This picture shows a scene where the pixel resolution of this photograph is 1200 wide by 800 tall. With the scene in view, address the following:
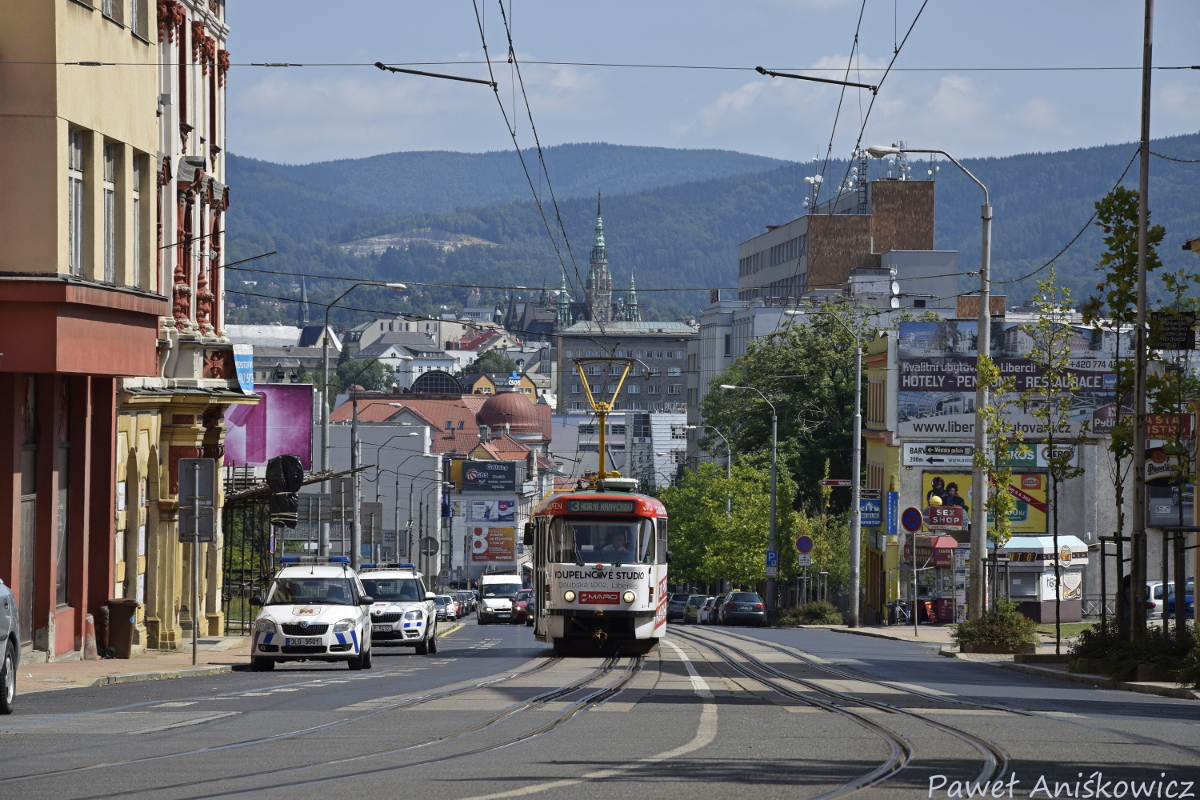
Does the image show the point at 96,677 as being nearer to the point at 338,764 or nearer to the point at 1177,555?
the point at 338,764

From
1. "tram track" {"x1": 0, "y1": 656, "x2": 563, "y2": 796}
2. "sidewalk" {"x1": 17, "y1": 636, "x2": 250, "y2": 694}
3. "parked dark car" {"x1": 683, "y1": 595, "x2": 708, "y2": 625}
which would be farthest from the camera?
"parked dark car" {"x1": 683, "y1": 595, "x2": 708, "y2": 625}

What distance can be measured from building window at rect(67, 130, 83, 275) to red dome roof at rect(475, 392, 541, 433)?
156 m

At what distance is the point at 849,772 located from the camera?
422 inches

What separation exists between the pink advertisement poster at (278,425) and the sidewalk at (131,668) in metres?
22.6

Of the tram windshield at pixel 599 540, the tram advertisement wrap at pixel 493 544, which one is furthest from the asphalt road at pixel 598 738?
the tram advertisement wrap at pixel 493 544

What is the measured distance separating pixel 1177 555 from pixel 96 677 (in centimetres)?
1374

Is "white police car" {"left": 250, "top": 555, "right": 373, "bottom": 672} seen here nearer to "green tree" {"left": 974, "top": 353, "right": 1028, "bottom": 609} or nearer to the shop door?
the shop door

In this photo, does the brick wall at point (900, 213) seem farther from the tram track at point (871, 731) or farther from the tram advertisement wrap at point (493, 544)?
the tram track at point (871, 731)

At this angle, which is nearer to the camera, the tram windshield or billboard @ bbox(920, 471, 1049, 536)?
the tram windshield

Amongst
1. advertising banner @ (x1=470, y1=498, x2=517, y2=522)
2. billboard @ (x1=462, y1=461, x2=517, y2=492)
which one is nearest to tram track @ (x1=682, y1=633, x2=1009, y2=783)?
advertising banner @ (x1=470, y1=498, x2=517, y2=522)

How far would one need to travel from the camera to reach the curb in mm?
18500

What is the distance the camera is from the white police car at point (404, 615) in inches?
1220

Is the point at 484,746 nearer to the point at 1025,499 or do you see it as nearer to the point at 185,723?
the point at 185,723

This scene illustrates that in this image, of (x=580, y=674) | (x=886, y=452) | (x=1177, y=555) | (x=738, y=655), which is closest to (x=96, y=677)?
(x=580, y=674)
